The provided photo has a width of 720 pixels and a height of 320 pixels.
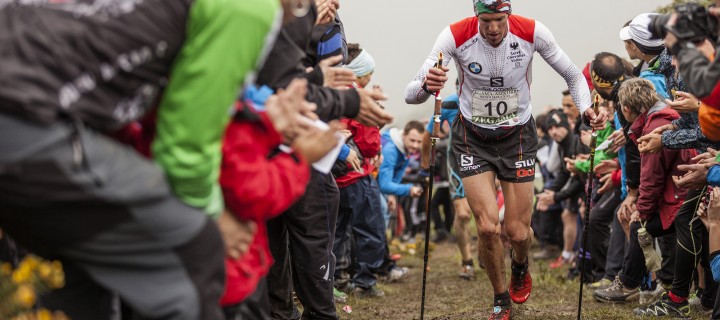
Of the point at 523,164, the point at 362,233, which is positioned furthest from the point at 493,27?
the point at 362,233

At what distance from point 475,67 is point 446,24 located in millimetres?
11899

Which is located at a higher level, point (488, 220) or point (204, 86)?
point (204, 86)

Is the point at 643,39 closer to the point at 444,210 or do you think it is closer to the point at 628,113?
the point at 628,113

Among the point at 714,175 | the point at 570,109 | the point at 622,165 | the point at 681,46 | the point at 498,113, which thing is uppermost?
the point at 681,46

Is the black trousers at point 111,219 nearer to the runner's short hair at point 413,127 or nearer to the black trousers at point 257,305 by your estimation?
the black trousers at point 257,305

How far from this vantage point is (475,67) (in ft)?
23.2

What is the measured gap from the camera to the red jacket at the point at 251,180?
330cm

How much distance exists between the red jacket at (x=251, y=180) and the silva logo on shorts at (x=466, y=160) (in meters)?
3.75

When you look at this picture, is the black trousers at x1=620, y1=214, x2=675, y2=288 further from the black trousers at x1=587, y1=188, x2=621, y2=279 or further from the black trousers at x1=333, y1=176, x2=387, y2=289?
the black trousers at x1=333, y1=176, x2=387, y2=289

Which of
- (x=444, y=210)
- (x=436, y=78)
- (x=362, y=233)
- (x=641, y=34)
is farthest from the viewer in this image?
(x=444, y=210)

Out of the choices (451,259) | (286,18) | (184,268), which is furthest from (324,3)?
(451,259)

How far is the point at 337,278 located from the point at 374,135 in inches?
74.2

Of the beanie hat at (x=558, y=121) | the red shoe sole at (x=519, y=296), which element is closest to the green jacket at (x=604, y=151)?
the beanie hat at (x=558, y=121)

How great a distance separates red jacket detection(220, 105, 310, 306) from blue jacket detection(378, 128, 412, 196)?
7.57m
